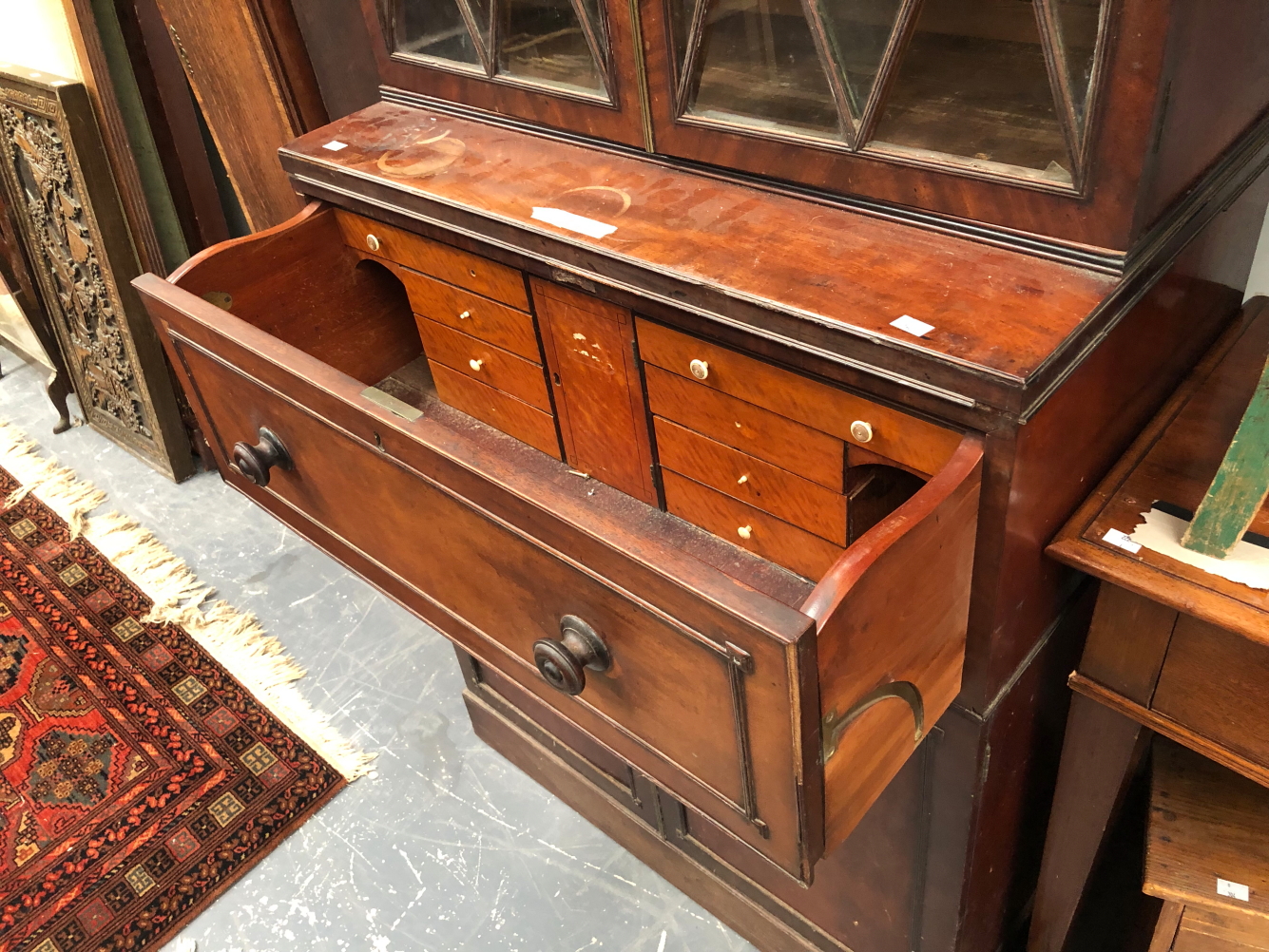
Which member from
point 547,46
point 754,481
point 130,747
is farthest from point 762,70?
point 130,747

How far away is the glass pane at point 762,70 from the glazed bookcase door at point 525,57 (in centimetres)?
9

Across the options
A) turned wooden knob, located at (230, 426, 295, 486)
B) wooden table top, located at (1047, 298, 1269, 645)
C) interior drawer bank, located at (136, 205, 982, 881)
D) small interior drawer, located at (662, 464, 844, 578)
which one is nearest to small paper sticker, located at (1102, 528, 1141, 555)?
wooden table top, located at (1047, 298, 1269, 645)

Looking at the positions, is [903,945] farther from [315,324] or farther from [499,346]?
[315,324]

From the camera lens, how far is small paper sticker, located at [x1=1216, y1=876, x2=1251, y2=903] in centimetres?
107

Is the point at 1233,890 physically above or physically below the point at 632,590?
below

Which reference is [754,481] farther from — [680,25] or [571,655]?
[680,25]

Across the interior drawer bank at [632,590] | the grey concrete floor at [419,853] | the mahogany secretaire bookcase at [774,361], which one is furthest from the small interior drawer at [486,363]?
the grey concrete floor at [419,853]

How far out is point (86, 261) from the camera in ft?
8.18

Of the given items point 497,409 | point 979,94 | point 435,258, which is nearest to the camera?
point 979,94

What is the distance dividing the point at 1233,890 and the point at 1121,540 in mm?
452

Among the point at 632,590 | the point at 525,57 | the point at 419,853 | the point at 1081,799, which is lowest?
the point at 419,853

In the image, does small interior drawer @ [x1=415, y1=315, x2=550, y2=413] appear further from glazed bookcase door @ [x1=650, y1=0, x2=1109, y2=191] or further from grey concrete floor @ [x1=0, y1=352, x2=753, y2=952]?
grey concrete floor @ [x1=0, y1=352, x2=753, y2=952]

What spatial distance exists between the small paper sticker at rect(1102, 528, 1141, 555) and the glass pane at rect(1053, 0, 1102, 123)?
387 millimetres

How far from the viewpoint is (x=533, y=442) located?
1404 mm
